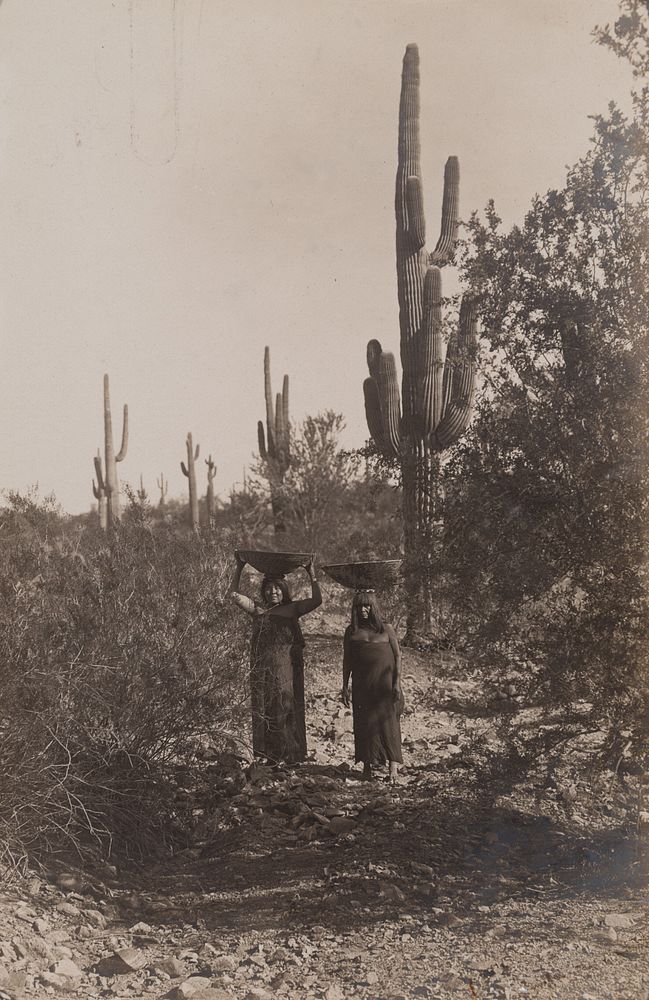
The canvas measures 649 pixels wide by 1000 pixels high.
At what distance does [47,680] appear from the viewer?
5449 millimetres

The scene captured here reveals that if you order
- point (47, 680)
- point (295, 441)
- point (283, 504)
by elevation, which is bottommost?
point (47, 680)

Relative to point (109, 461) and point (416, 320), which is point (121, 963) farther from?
point (109, 461)

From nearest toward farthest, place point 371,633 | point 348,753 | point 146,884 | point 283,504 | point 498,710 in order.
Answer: point 146,884 < point 498,710 < point 371,633 < point 348,753 < point 283,504

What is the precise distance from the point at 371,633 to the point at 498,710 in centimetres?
159

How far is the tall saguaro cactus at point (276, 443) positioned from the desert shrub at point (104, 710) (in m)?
12.5

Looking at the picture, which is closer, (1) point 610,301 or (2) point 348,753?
(1) point 610,301

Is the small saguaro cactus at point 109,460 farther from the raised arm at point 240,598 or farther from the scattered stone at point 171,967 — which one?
the scattered stone at point 171,967

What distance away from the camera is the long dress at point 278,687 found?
24.3 feet

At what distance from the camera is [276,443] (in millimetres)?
22109

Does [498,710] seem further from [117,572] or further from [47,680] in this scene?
[117,572]

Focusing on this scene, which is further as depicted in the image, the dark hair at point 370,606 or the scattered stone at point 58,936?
the dark hair at point 370,606

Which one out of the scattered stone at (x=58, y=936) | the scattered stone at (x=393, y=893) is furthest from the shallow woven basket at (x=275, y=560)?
the scattered stone at (x=58, y=936)

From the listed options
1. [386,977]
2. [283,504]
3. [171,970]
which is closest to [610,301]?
[386,977]

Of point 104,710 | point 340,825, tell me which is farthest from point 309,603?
point 104,710
